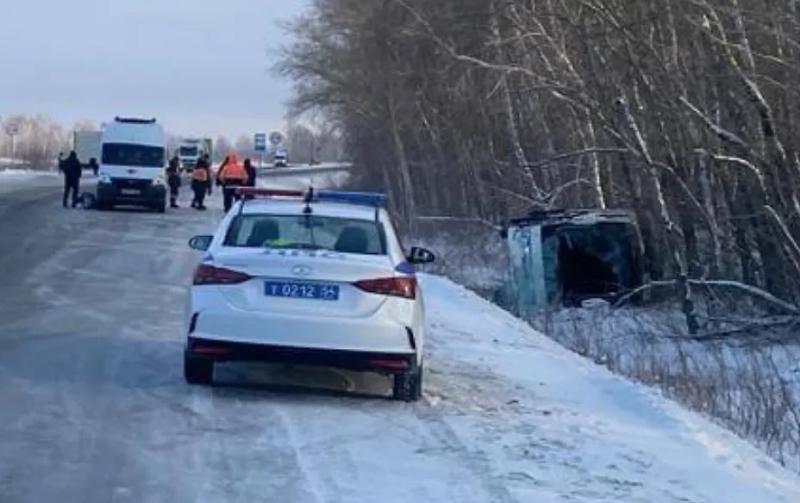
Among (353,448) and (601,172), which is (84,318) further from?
(601,172)

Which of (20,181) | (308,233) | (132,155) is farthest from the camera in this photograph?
(20,181)

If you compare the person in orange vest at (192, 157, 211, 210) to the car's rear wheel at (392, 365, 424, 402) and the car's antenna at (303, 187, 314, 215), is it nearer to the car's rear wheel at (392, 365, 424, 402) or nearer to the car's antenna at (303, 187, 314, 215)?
the car's antenna at (303, 187, 314, 215)

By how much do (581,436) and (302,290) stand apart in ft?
7.36

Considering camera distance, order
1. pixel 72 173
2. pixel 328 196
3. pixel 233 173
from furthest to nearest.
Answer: pixel 72 173, pixel 233 173, pixel 328 196

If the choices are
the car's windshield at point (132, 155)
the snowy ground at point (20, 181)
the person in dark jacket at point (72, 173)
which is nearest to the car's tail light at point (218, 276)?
the person in dark jacket at point (72, 173)

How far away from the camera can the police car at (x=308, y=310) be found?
1220 cm

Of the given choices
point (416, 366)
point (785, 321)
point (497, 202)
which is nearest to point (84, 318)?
point (416, 366)

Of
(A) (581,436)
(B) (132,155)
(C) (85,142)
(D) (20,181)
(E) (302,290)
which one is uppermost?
(C) (85,142)

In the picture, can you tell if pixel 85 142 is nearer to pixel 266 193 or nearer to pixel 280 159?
pixel 280 159

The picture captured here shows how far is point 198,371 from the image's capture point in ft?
42.3

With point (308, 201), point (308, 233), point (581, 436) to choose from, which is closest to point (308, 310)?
point (308, 233)

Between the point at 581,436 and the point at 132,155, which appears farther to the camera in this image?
the point at 132,155

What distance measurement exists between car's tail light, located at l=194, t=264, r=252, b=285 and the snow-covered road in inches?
32.8

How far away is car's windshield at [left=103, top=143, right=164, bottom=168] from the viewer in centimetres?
4888
